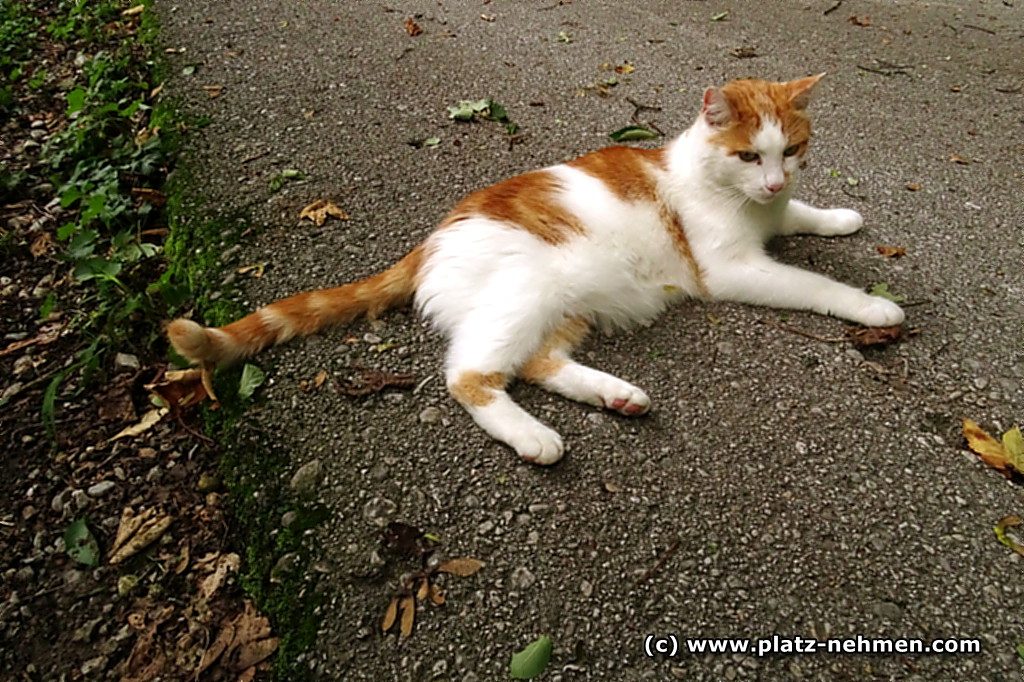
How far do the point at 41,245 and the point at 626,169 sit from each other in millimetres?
2705

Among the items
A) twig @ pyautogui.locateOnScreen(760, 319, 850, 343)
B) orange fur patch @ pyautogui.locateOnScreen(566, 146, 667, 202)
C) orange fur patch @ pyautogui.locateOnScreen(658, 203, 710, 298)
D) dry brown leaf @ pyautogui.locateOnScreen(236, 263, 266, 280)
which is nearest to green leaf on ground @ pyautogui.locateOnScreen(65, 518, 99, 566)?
dry brown leaf @ pyautogui.locateOnScreen(236, 263, 266, 280)

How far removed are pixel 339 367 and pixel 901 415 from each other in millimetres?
1863

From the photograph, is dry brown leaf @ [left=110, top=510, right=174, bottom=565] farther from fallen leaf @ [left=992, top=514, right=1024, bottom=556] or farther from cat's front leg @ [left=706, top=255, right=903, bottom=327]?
fallen leaf @ [left=992, top=514, right=1024, bottom=556]

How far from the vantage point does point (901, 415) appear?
1.99 m

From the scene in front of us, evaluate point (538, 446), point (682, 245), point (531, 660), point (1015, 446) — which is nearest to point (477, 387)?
point (538, 446)

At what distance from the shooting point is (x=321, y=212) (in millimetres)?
2850

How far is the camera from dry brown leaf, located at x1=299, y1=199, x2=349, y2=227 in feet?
9.26

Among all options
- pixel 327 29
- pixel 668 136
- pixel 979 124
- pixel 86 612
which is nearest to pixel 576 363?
pixel 86 612

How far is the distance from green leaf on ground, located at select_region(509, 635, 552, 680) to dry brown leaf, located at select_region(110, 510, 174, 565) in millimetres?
1110

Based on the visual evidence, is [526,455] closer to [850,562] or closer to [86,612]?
[850,562]

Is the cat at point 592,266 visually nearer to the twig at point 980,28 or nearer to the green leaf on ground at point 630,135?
the green leaf on ground at point 630,135

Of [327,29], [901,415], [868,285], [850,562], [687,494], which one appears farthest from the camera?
[327,29]

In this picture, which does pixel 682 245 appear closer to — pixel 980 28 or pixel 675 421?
pixel 675 421

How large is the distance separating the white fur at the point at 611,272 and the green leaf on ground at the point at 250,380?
610 mm
